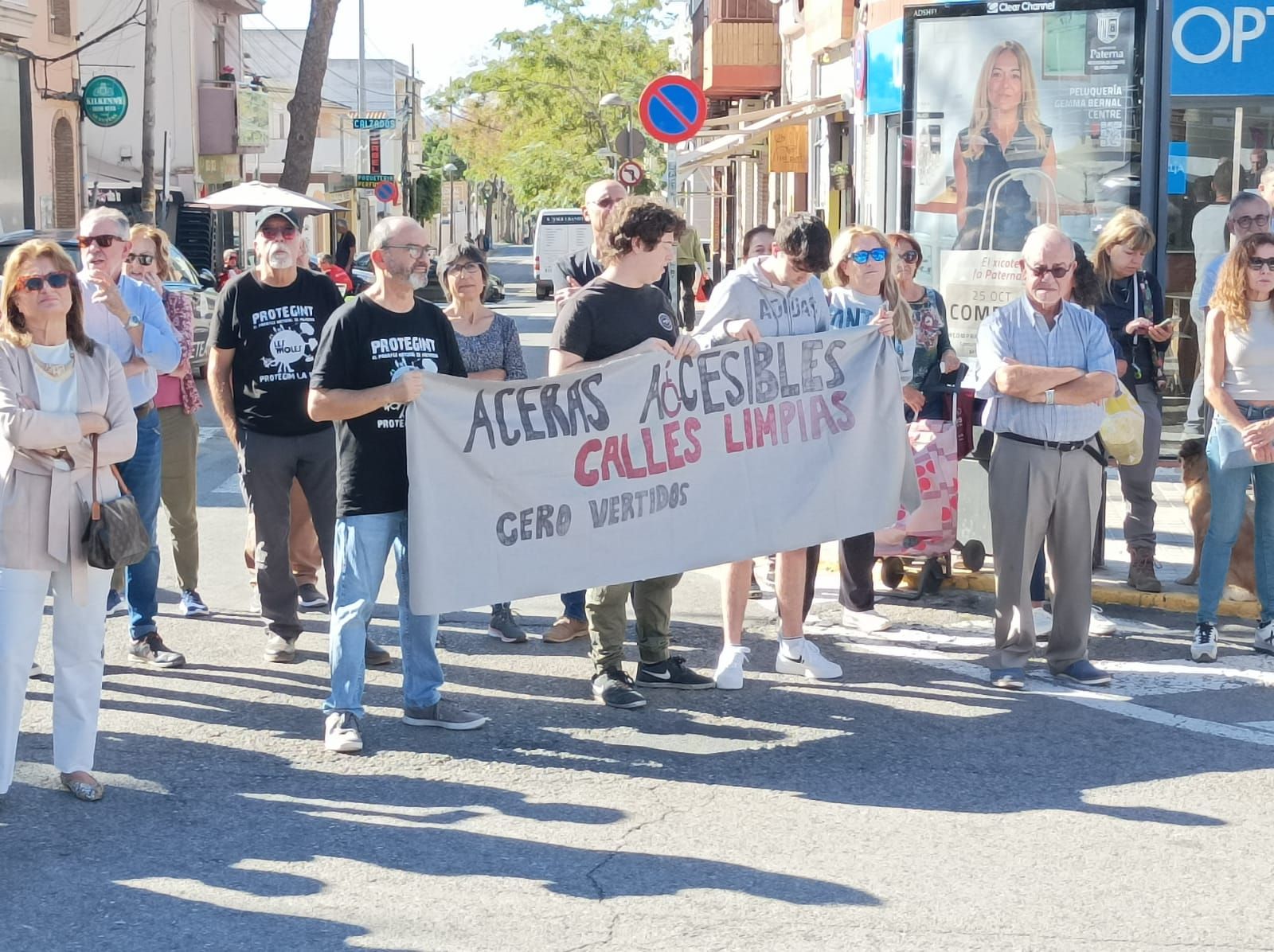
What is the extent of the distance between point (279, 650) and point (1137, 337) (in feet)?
→ 15.1

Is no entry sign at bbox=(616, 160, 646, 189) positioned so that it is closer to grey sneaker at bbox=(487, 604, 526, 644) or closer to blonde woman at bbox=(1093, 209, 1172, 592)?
blonde woman at bbox=(1093, 209, 1172, 592)

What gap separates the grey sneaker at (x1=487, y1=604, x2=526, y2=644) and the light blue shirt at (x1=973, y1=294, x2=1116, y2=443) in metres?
2.49

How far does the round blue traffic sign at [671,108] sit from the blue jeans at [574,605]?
25.3 feet

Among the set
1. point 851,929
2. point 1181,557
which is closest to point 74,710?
point 851,929

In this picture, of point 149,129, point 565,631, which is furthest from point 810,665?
point 149,129

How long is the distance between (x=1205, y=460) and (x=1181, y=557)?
1395 millimetres

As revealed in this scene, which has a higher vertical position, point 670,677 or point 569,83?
point 569,83

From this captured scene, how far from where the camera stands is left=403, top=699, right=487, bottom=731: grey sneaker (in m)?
6.62

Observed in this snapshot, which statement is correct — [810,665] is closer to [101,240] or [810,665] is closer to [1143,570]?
[1143,570]

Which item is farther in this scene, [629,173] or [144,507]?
[629,173]

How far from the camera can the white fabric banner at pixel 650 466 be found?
255 inches

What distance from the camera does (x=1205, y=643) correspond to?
7.72 meters

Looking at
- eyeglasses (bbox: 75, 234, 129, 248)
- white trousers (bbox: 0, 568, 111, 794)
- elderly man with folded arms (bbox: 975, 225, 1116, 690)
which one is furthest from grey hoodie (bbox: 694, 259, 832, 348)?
white trousers (bbox: 0, 568, 111, 794)

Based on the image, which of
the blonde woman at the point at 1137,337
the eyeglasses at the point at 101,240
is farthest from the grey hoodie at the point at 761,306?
the eyeglasses at the point at 101,240
